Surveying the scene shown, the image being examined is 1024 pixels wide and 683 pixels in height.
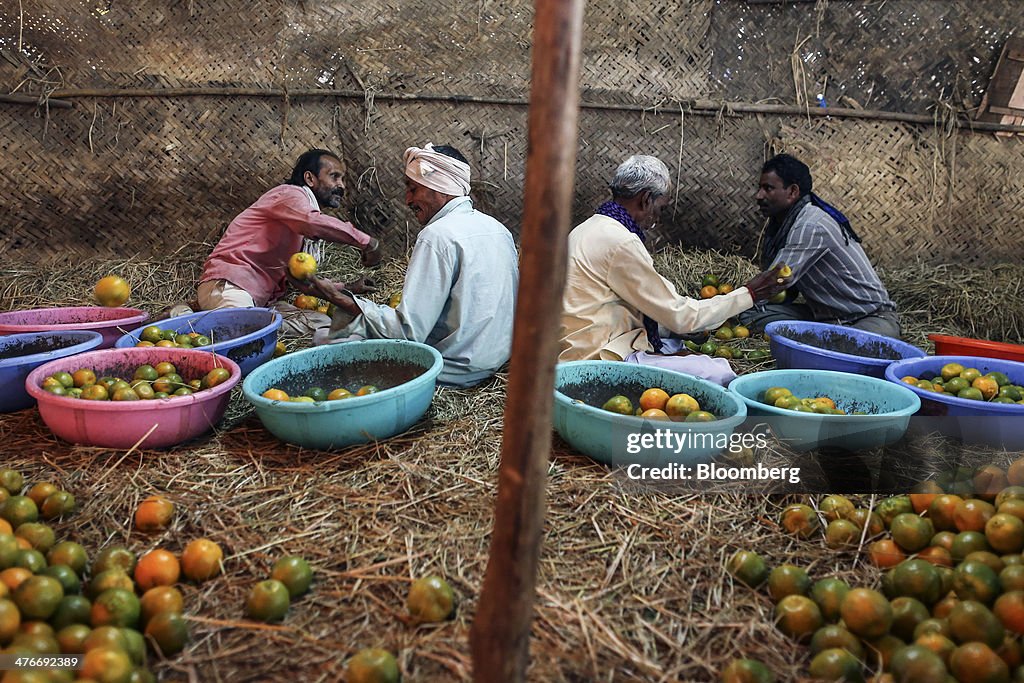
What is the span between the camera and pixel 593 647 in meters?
2.10

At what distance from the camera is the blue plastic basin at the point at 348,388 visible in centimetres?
321

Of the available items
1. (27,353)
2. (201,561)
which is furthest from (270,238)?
(201,561)

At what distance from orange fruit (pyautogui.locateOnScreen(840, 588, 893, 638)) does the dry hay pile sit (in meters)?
0.20

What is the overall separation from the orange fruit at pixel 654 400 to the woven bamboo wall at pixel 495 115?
407cm

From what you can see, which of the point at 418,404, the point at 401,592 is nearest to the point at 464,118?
the point at 418,404

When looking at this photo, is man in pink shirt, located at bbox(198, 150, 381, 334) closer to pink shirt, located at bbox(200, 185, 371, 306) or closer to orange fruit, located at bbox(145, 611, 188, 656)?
pink shirt, located at bbox(200, 185, 371, 306)

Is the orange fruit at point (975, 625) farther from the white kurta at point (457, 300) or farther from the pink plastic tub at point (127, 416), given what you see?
the pink plastic tub at point (127, 416)

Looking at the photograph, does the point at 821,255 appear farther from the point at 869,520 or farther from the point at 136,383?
the point at 136,383

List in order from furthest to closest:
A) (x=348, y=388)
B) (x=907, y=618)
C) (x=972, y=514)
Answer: (x=348, y=388) < (x=972, y=514) < (x=907, y=618)

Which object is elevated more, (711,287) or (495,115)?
(495,115)

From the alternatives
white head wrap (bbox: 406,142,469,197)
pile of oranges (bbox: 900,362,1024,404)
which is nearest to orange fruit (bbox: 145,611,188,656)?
white head wrap (bbox: 406,142,469,197)

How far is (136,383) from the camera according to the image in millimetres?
3455

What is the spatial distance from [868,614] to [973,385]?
2200mm

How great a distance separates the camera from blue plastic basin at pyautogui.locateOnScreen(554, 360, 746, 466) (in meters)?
3.04
